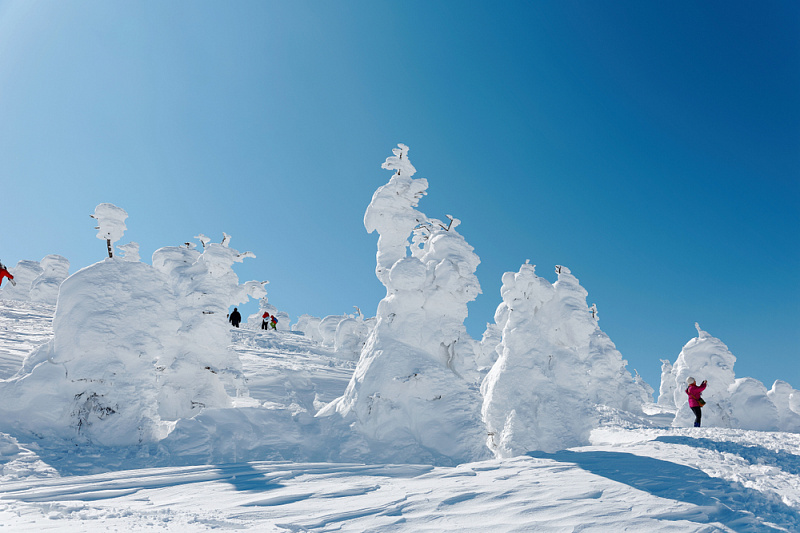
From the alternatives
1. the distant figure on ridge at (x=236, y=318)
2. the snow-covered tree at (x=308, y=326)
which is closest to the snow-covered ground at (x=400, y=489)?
the distant figure on ridge at (x=236, y=318)

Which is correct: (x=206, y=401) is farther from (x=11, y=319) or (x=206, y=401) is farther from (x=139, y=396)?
(x=11, y=319)

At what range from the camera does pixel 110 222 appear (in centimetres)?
2736

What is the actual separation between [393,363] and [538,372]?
21.8ft

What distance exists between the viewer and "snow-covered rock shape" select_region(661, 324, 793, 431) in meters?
Result: 21.6

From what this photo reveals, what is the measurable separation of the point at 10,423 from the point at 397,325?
9190 mm

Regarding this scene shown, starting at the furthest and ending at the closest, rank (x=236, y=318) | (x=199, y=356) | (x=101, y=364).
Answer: (x=236, y=318), (x=199, y=356), (x=101, y=364)

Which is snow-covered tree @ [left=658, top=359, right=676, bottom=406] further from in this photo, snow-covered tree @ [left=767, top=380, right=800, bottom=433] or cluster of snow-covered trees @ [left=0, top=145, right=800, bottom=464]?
cluster of snow-covered trees @ [left=0, top=145, right=800, bottom=464]

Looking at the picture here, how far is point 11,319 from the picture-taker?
25734 mm

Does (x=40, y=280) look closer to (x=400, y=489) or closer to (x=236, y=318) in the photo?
(x=236, y=318)

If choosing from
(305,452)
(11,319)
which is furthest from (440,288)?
(11,319)

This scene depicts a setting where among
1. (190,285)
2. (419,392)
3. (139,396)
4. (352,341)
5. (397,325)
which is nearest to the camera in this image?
(139,396)

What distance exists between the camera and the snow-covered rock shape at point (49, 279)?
3856 cm

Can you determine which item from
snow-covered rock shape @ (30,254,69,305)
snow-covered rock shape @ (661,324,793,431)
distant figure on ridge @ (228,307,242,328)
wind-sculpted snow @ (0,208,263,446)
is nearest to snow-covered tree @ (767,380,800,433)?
snow-covered rock shape @ (661,324,793,431)

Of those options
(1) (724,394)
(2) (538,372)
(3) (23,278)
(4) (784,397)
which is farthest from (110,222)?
(4) (784,397)
